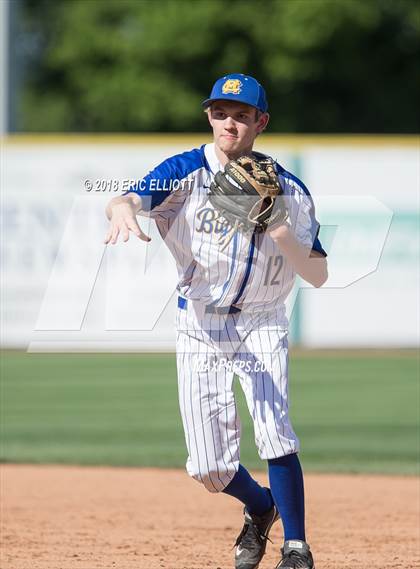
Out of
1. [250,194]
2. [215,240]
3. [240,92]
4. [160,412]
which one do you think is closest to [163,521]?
[215,240]

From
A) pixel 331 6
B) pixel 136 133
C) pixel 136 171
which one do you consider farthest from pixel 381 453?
pixel 136 133

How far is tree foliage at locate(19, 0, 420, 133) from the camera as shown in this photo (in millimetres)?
24859

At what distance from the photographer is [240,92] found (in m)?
4.64

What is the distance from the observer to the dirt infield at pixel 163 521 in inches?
219

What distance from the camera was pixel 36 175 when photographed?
14.9 metres

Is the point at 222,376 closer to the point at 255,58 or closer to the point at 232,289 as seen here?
the point at 232,289

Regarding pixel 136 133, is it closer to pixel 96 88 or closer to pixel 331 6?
pixel 96 88

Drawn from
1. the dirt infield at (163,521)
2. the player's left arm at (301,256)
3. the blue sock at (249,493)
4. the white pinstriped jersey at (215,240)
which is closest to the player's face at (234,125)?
the white pinstriped jersey at (215,240)

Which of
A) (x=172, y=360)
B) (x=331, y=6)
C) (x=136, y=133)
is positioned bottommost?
(x=172, y=360)

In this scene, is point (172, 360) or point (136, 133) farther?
point (136, 133)

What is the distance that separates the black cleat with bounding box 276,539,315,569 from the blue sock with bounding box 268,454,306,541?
7 cm

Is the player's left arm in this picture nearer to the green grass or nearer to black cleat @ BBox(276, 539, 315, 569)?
black cleat @ BBox(276, 539, 315, 569)

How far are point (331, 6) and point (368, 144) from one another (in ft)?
33.5

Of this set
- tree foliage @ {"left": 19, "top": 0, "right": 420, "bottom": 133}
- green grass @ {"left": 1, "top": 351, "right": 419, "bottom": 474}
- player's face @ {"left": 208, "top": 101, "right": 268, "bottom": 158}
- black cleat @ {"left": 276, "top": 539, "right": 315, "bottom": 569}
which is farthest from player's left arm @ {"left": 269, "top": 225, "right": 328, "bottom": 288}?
tree foliage @ {"left": 19, "top": 0, "right": 420, "bottom": 133}
